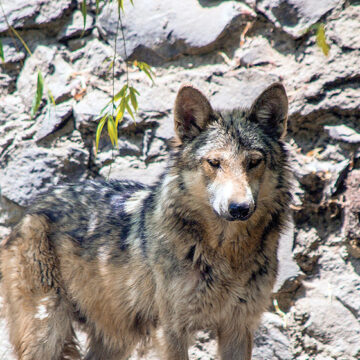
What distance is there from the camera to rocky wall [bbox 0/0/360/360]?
18.1 feet

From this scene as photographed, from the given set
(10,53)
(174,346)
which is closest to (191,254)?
(174,346)

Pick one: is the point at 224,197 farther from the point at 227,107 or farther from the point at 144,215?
the point at 227,107

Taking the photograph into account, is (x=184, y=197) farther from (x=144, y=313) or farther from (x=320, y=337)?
(x=320, y=337)

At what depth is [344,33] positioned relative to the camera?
19.6 ft

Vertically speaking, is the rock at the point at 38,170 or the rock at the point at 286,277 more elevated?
the rock at the point at 38,170

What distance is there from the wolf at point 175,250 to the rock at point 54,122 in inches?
70.3

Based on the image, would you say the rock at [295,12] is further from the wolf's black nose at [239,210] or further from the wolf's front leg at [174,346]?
the wolf's front leg at [174,346]

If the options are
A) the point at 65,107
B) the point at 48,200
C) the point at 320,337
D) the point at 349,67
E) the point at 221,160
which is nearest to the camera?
the point at 221,160

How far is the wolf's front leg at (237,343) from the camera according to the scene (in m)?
4.36

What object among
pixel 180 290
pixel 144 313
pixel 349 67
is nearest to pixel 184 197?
pixel 180 290

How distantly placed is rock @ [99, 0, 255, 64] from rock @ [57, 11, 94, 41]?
0.58ft

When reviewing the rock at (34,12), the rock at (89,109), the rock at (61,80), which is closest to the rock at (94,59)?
the rock at (61,80)

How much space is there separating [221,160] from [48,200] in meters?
1.90

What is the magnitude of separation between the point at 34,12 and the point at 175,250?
4.40m
